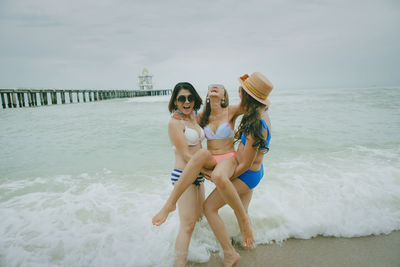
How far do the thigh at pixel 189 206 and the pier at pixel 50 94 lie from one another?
3057 centimetres

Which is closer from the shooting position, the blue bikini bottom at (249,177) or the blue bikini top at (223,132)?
the blue bikini bottom at (249,177)

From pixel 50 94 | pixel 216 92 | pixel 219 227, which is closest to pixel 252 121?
pixel 216 92

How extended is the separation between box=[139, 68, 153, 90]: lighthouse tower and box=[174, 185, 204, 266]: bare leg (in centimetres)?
9315

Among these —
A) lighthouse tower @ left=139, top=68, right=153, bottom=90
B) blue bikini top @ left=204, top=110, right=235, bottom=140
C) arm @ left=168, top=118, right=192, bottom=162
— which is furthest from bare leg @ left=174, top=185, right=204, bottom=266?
lighthouse tower @ left=139, top=68, right=153, bottom=90

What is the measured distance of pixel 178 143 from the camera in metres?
2.73

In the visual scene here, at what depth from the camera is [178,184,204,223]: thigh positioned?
2607 millimetres

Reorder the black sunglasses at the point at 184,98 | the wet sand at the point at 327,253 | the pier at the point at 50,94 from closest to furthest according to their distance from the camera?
the wet sand at the point at 327,253 < the black sunglasses at the point at 184,98 < the pier at the point at 50,94

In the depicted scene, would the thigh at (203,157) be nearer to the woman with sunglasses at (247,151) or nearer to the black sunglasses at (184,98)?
the woman with sunglasses at (247,151)

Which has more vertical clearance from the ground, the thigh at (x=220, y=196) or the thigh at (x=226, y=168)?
the thigh at (x=226, y=168)

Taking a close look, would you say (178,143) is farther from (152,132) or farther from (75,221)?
(152,132)

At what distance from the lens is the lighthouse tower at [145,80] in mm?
92062

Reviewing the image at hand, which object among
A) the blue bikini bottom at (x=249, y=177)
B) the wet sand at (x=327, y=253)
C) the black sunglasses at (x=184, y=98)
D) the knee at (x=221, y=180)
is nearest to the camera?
the knee at (x=221, y=180)

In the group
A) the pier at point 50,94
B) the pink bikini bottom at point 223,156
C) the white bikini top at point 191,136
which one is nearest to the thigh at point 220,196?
the pink bikini bottom at point 223,156

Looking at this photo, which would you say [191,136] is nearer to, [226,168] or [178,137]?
[178,137]
